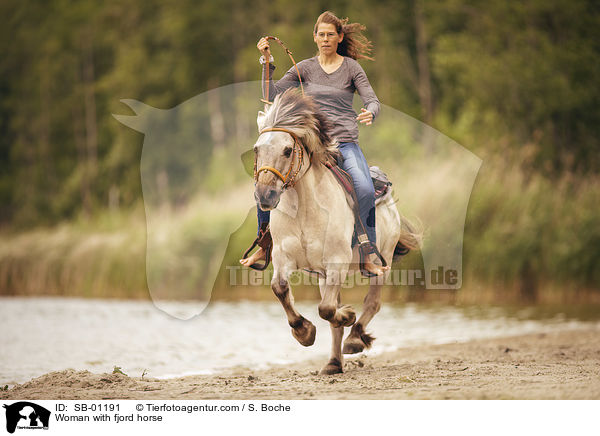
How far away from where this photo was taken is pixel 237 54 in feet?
96.3

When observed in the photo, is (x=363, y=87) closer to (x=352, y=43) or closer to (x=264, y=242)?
(x=352, y=43)

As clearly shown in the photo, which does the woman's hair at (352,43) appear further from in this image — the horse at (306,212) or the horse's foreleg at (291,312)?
the horse's foreleg at (291,312)

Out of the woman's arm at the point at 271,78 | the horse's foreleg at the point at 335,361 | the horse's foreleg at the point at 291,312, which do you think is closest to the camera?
the horse's foreleg at the point at 291,312

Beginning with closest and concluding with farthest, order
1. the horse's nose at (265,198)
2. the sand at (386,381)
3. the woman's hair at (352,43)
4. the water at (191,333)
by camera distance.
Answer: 1. the horse's nose at (265,198)
2. the sand at (386,381)
3. the woman's hair at (352,43)
4. the water at (191,333)

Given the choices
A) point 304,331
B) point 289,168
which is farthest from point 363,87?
point 304,331

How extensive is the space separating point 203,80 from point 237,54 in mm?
1788

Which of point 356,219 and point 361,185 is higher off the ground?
point 361,185

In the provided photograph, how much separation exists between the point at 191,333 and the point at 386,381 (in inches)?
224

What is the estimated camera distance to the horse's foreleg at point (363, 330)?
6633mm
